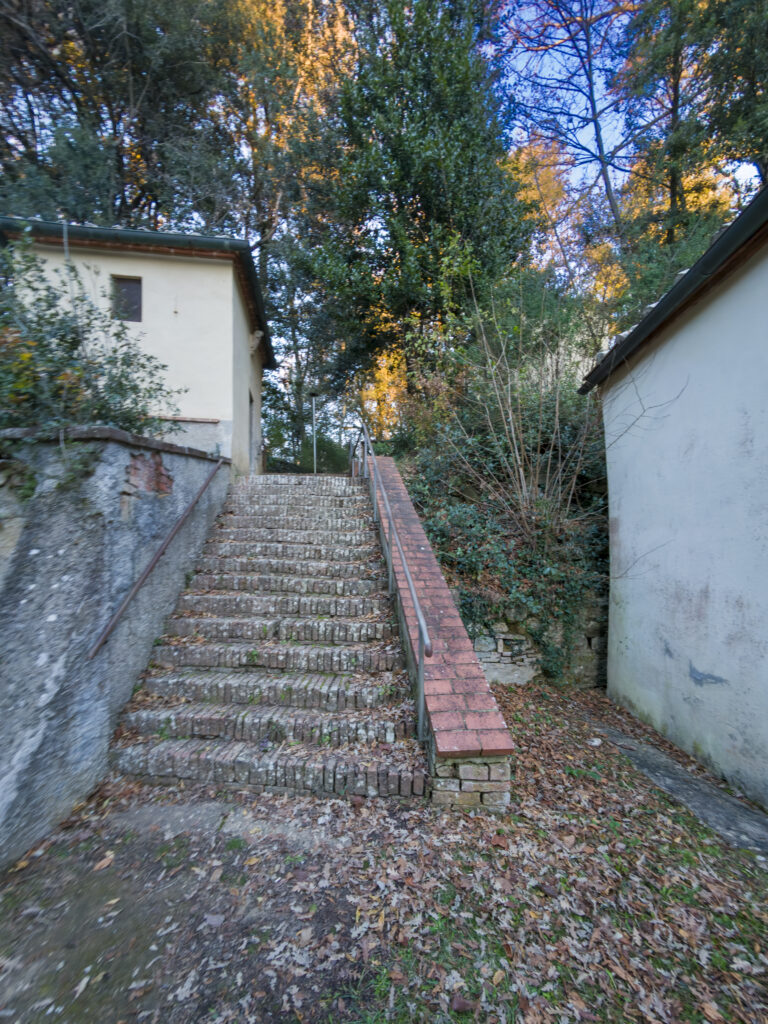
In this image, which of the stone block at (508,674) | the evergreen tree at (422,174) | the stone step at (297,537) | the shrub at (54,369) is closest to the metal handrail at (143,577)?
the stone step at (297,537)

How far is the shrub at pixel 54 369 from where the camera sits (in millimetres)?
2691

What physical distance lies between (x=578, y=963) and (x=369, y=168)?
1046 centimetres

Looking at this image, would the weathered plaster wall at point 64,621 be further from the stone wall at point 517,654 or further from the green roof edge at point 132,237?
the green roof edge at point 132,237

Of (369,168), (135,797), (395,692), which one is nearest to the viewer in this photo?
(135,797)

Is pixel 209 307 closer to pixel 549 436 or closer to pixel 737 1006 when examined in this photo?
pixel 549 436

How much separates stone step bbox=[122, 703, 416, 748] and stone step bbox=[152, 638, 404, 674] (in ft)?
1.28

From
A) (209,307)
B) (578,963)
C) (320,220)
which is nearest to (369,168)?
(320,220)

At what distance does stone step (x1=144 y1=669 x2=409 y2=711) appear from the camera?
301 cm

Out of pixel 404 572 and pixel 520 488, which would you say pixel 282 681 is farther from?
pixel 520 488

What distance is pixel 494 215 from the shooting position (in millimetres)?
8438

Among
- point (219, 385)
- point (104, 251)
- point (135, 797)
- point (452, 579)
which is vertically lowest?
point (135, 797)

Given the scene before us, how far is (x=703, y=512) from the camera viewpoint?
140 inches

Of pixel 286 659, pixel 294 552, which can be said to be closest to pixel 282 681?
pixel 286 659

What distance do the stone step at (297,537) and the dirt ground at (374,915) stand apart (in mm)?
2563
